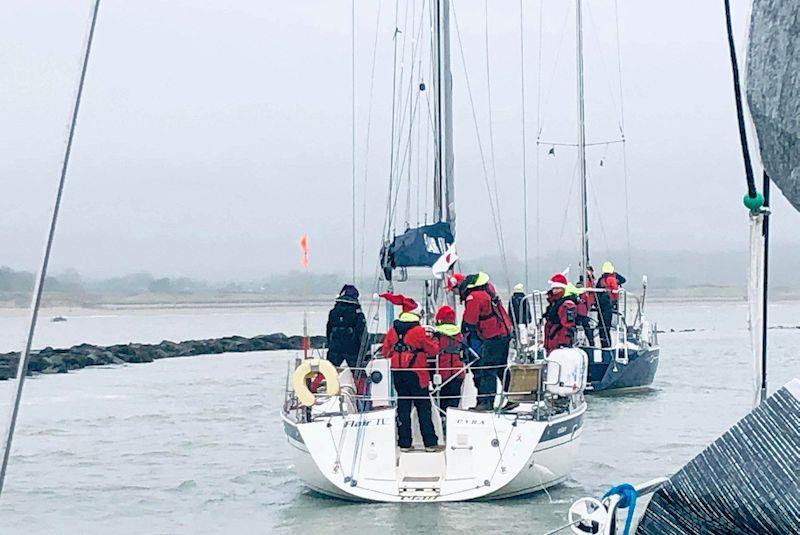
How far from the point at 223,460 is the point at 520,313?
4.99 metres

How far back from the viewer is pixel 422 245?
1157 centimetres

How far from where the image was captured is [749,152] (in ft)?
7.64

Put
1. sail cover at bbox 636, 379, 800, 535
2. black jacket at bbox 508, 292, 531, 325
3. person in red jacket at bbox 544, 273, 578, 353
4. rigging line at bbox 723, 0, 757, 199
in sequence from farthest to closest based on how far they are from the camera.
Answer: black jacket at bbox 508, 292, 531, 325 < person in red jacket at bbox 544, 273, 578, 353 < rigging line at bbox 723, 0, 757, 199 < sail cover at bbox 636, 379, 800, 535

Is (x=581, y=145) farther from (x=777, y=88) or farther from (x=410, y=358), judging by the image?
(x=777, y=88)

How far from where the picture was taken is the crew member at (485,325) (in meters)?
10.8

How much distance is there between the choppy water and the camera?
35.2 feet

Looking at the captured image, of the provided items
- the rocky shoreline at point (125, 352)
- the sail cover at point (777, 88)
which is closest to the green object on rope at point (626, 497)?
the sail cover at point (777, 88)

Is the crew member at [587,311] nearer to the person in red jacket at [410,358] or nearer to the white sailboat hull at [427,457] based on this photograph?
the white sailboat hull at [427,457]

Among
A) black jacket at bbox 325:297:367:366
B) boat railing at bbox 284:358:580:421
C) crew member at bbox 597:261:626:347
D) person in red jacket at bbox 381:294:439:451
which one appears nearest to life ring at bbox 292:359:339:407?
boat railing at bbox 284:358:580:421

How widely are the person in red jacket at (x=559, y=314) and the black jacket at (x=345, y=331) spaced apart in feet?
22.7

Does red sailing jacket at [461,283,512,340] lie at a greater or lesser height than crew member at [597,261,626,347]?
lesser

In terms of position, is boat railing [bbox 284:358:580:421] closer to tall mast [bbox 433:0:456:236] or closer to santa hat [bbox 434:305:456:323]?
santa hat [bbox 434:305:456:323]

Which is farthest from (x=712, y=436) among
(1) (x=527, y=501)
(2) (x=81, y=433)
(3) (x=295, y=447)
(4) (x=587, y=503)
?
(4) (x=587, y=503)

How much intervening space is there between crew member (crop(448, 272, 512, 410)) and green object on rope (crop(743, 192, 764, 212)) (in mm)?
8298
